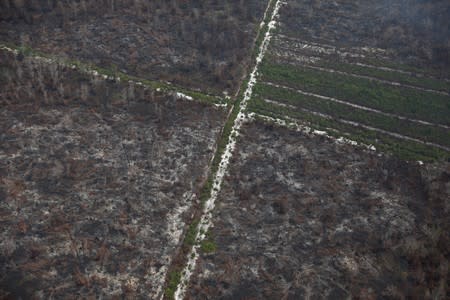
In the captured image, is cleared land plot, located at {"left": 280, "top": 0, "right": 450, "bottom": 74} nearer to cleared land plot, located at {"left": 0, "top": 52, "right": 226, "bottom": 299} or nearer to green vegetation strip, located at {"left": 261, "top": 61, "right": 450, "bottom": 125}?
green vegetation strip, located at {"left": 261, "top": 61, "right": 450, "bottom": 125}

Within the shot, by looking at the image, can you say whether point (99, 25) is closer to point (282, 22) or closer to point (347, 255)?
point (282, 22)

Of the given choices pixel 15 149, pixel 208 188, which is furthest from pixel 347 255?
pixel 15 149

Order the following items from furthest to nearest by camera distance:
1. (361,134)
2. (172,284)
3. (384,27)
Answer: (384,27), (361,134), (172,284)

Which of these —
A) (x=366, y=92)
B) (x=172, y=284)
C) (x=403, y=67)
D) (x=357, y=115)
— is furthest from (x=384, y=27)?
(x=172, y=284)

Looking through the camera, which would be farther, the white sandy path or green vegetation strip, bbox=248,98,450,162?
green vegetation strip, bbox=248,98,450,162

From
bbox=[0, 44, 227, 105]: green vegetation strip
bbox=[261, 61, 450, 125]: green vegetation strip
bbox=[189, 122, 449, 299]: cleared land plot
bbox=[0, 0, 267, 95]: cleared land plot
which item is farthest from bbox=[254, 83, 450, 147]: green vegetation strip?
bbox=[0, 44, 227, 105]: green vegetation strip

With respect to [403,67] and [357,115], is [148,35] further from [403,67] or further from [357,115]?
[403,67]
